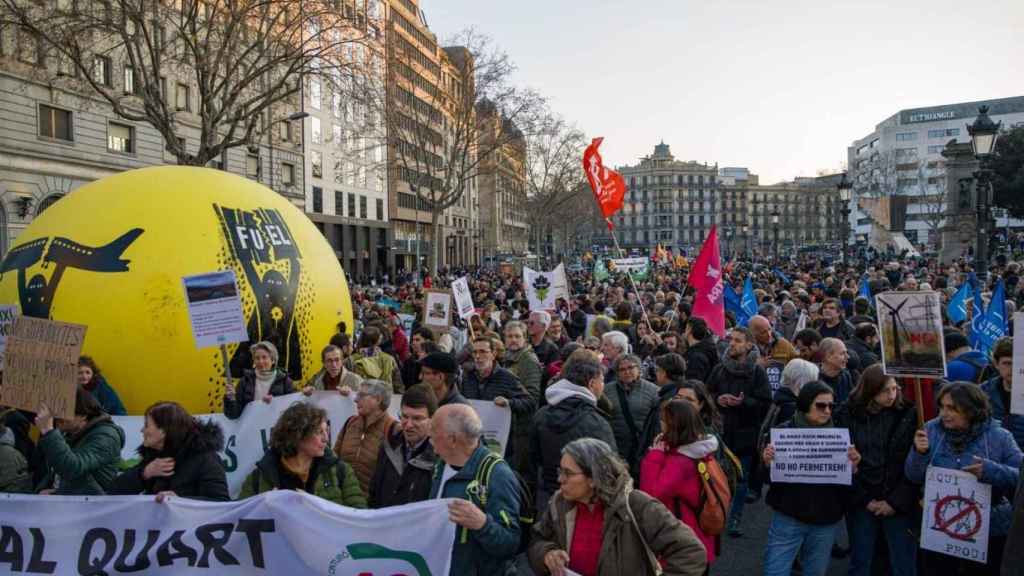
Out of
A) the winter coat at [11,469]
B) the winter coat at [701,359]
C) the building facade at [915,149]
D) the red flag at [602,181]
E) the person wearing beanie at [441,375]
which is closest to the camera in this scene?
the winter coat at [11,469]

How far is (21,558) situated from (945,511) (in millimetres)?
5378

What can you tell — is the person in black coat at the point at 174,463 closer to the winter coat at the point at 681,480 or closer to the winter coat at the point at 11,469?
the winter coat at the point at 11,469

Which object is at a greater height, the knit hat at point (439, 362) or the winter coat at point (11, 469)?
the knit hat at point (439, 362)

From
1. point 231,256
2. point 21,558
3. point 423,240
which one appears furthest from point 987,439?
point 423,240

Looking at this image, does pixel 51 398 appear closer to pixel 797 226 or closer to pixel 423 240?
pixel 423 240

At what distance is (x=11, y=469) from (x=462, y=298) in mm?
7492

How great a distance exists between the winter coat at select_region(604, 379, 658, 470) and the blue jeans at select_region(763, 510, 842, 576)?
138cm

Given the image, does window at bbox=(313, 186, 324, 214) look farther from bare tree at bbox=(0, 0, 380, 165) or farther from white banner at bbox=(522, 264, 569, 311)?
white banner at bbox=(522, 264, 569, 311)

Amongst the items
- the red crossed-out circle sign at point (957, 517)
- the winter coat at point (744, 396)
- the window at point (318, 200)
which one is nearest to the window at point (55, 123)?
the window at point (318, 200)

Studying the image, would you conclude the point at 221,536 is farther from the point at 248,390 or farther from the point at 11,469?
the point at 248,390

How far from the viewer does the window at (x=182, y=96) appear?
38.4 metres

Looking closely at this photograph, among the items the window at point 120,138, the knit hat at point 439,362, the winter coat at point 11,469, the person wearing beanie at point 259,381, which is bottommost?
the winter coat at point 11,469

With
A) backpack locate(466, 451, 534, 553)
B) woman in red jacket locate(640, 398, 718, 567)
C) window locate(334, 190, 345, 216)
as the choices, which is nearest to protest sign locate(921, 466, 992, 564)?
woman in red jacket locate(640, 398, 718, 567)

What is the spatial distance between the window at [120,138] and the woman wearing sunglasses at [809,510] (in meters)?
34.4
